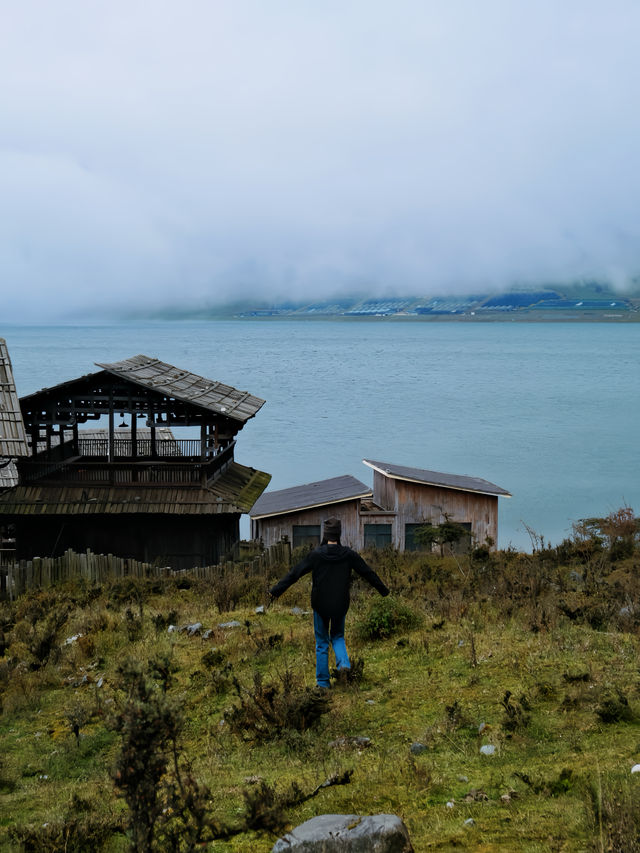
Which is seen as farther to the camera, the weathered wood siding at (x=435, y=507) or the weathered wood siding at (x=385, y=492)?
the weathered wood siding at (x=385, y=492)

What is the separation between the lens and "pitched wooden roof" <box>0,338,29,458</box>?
68.4 ft

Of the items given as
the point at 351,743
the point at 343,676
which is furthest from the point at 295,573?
the point at 351,743

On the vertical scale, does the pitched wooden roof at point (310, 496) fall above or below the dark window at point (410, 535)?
above

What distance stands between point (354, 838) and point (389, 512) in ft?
94.4

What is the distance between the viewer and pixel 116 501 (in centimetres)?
2666

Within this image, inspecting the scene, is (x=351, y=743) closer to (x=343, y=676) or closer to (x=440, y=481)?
(x=343, y=676)

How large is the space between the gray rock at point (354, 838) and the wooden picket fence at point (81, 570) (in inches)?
522

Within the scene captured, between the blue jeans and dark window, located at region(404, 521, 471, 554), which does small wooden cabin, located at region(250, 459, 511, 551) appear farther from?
the blue jeans

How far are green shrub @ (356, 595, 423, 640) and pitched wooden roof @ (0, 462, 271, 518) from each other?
48.9 ft

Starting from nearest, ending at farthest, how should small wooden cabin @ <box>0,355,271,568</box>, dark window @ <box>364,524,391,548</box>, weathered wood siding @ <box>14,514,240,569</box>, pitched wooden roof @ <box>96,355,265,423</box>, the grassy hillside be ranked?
the grassy hillside < pitched wooden roof @ <box>96,355,265,423</box> < small wooden cabin @ <box>0,355,271,568</box> < weathered wood siding @ <box>14,514,240,569</box> < dark window @ <box>364,524,391,548</box>

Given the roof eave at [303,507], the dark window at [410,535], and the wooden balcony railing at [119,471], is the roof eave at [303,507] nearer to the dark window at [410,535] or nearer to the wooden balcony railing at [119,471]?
the dark window at [410,535]

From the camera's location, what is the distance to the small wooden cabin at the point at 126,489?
26562 mm

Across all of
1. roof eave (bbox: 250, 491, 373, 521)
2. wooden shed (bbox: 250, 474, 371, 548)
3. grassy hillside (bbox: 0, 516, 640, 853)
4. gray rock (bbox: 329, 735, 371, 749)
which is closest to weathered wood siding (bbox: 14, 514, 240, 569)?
roof eave (bbox: 250, 491, 373, 521)

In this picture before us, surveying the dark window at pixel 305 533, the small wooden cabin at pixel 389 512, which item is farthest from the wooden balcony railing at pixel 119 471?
the dark window at pixel 305 533
